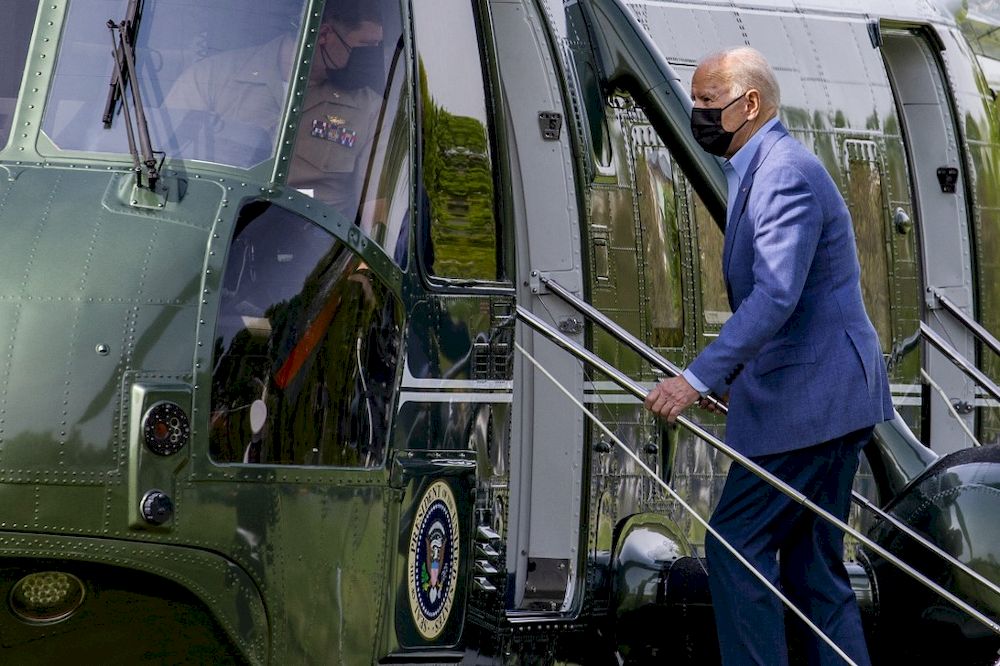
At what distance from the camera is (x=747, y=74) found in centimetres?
507

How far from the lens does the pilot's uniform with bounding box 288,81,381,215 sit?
5039 mm

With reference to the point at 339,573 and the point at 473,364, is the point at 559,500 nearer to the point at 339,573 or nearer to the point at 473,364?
the point at 473,364

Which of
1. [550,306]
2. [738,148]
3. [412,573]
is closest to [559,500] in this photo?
[550,306]

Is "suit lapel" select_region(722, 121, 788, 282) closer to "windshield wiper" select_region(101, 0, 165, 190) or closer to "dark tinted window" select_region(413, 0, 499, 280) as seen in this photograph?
"dark tinted window" select_region(413, 0, 499, 280)

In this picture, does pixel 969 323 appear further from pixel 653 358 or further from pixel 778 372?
pixel 778 372

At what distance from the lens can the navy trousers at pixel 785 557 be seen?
16.3 ft

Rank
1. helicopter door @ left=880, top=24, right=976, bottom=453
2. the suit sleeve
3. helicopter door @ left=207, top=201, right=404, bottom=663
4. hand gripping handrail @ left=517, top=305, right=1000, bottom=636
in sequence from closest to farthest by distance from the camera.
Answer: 1. helicopter door @ left=207, top=201, right=404, bottom=663
2. the suit sleeve
3. hand gripping handrail @ left=517, top=305, right=1000, bottom=636
4. helicopter door @ left=880, top=24, right=976, bottom=453

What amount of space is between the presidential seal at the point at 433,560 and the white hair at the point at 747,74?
151 centimetres

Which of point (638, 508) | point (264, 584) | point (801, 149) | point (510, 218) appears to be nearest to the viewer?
point (264, 584)

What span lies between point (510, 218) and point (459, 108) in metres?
0.44

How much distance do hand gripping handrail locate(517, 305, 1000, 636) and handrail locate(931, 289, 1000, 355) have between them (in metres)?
2.34

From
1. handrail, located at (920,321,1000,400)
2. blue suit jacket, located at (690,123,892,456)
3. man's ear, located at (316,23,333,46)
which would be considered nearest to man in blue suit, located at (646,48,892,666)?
blue suit jacket, located at (690,123,892,456)

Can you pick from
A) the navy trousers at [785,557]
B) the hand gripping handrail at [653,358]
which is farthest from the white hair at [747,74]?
the navy trousers at [785,557]

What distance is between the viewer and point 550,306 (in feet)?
20.2
